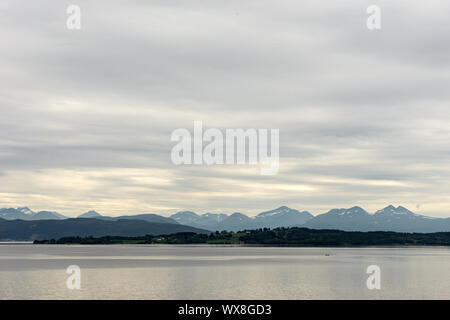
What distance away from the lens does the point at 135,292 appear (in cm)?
11125

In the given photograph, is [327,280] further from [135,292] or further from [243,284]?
[135,292]

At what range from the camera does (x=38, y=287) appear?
12044cm

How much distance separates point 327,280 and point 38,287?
7279 centimetres
